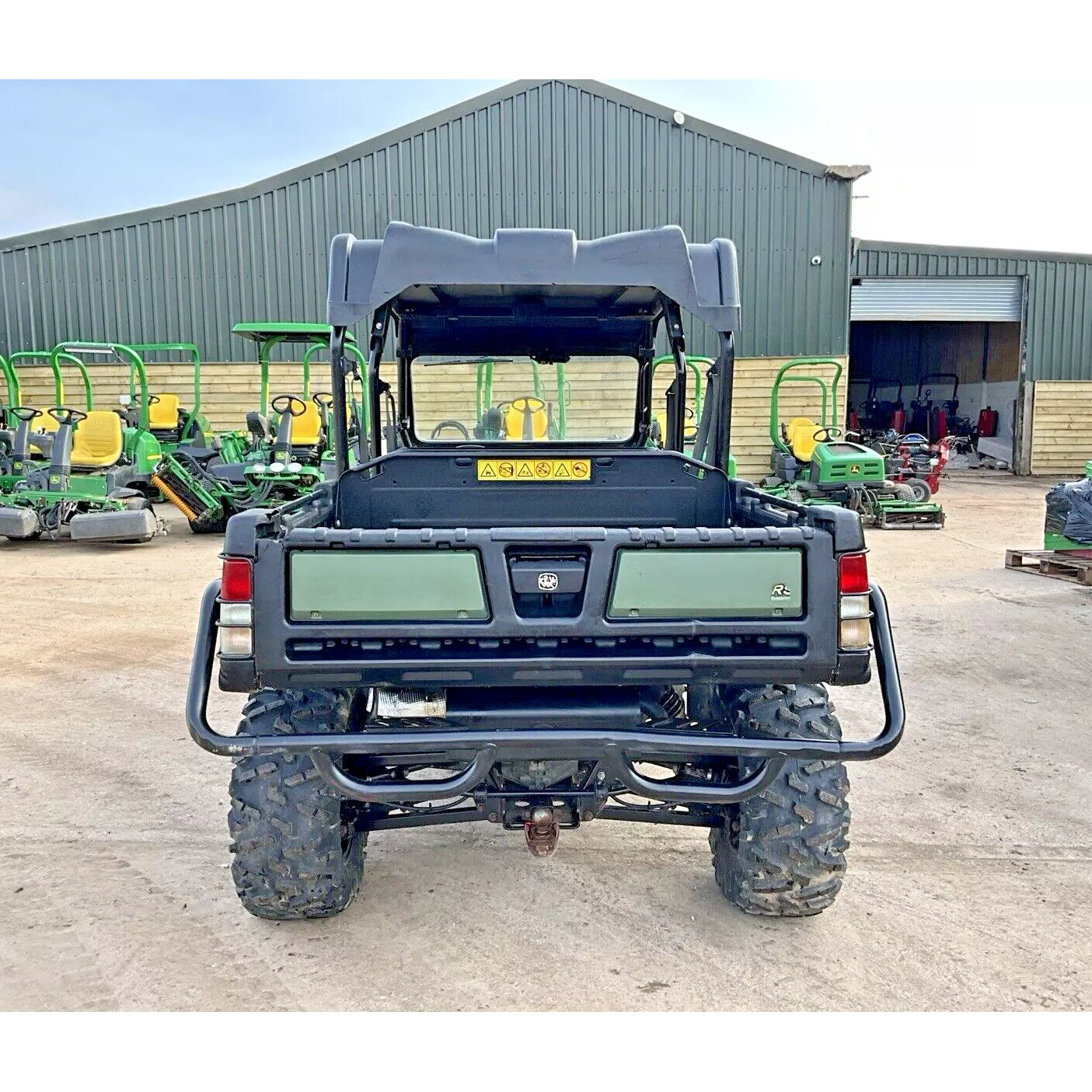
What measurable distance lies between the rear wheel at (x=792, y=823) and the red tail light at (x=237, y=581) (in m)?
1.49

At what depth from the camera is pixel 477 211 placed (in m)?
17.5

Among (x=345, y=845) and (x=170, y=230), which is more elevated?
(x=170, y=230)

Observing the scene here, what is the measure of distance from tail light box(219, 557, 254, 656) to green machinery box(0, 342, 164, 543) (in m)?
9.21

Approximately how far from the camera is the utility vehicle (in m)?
2.53

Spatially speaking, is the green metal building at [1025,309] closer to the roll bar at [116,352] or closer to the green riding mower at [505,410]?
the roll bar at [116,352]

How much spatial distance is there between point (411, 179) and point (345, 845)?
1656 centimetres

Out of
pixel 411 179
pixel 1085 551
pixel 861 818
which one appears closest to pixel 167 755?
pixel 861 818

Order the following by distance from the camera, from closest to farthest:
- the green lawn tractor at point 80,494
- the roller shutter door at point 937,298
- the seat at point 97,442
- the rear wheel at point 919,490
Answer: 1. the green lawn tractor at point 80,494
2. the seat at point 97,442
3. the rear wheel at point 919,490
4. the roller shutter door at point 937,298

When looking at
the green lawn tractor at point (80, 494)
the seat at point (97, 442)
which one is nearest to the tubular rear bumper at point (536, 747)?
the green lawn tractor at point (80, 494)

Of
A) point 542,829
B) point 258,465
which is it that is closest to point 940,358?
point 258,465

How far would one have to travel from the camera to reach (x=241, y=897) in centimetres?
294

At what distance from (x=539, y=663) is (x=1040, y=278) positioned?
72.5ft

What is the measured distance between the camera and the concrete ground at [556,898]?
2635mm

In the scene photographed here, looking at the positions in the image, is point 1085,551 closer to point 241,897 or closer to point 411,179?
point 241,897
